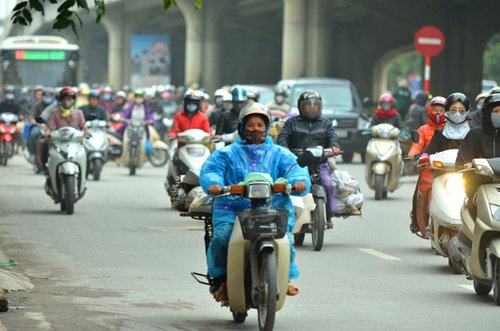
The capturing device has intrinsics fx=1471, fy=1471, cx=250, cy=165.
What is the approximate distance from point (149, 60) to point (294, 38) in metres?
29.2

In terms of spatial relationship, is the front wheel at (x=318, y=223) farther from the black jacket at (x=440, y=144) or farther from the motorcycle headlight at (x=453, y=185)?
the motorcycle headlight at (x=453, y=185)

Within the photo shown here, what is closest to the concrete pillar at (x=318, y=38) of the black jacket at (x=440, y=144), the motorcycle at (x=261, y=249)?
the black jacket at (x=440, y=144)

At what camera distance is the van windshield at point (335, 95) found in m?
35.2

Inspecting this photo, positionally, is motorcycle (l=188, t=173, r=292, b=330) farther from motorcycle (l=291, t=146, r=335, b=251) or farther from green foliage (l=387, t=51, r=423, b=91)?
green foliage (l=387, t=51, r=423, b=91)

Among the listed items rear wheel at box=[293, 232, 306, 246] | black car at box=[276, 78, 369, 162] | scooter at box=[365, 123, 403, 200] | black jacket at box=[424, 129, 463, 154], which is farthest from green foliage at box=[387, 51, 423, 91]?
black jacket at box=[424, 129, 463, 154]

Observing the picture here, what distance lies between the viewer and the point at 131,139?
97.5 feet

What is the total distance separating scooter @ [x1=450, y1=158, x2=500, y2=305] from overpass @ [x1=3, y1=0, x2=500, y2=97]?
135 feet

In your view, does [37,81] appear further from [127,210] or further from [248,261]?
[248,261]

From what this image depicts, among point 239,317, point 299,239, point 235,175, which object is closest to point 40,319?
point 239,317

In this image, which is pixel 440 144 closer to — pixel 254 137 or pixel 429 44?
pixel 254 137

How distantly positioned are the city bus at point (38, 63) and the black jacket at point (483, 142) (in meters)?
33.6

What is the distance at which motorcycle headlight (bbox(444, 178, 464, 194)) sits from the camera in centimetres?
1240

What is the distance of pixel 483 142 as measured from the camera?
11.2 meters

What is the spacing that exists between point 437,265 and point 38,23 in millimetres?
75696
